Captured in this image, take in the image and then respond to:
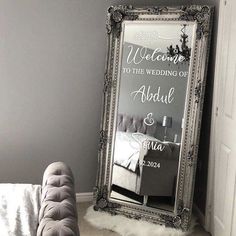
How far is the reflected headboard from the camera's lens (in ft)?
9.55

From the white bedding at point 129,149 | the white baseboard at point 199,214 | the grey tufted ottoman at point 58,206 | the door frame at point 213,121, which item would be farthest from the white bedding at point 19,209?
the white baseboard at point 199,214

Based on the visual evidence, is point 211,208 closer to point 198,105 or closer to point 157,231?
point 157,231

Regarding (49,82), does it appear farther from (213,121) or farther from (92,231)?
(213,121)

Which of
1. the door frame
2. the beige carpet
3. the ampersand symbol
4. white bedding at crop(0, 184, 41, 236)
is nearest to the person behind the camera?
white bedding at crop(0, 184, 41, 236)

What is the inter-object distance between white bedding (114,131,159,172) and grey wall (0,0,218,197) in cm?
31

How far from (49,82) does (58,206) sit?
171 centimetres

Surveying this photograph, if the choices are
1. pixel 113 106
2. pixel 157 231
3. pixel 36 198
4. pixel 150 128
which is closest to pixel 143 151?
pixel 150 128

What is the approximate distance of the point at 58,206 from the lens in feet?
4.93

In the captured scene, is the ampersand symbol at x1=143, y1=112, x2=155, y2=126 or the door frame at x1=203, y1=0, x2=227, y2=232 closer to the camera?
the door frame at x1=203, y1=0, x2=227, y2=232

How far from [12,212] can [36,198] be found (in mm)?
191

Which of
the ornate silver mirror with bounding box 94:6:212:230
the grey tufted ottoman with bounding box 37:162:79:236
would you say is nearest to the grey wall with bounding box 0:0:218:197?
the ornate silver mirror with bounding box 94:6:212:230

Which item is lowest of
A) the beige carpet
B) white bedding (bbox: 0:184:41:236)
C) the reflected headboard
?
the beige carpet

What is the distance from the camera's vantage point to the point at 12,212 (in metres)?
1.74

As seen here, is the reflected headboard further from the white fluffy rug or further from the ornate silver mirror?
the white fluffy rug
